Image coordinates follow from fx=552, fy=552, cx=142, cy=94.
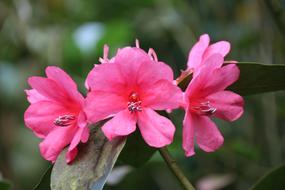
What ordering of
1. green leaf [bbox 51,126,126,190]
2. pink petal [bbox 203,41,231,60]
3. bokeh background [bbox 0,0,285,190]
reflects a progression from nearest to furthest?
green leaf [bbox 51,126,126,190] < pink petal [bbox 203,41,231,60] < bokeh background [bbox 0,0,285,190]

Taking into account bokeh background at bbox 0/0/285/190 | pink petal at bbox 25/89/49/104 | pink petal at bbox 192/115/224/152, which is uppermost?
pink petal at bbox 25/89/49/104

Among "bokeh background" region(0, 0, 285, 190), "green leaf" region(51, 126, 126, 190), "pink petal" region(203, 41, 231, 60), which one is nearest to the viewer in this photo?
"green leaf" region(51, 126, 126, 190)

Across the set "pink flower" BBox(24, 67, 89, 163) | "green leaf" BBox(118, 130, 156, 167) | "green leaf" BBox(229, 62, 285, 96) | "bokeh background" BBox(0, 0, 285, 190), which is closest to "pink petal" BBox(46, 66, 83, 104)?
"pink flower" BBox(24, 67, 89, 163)

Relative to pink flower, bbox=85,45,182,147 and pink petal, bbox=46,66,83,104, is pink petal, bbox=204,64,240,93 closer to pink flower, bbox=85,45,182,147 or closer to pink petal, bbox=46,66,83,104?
pink flower, bbox=85,45,182,147

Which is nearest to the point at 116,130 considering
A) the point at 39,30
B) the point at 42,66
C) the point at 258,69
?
the point at 258,69

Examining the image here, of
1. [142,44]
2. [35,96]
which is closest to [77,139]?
[35,96]

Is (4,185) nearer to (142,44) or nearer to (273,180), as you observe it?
(273,180)
